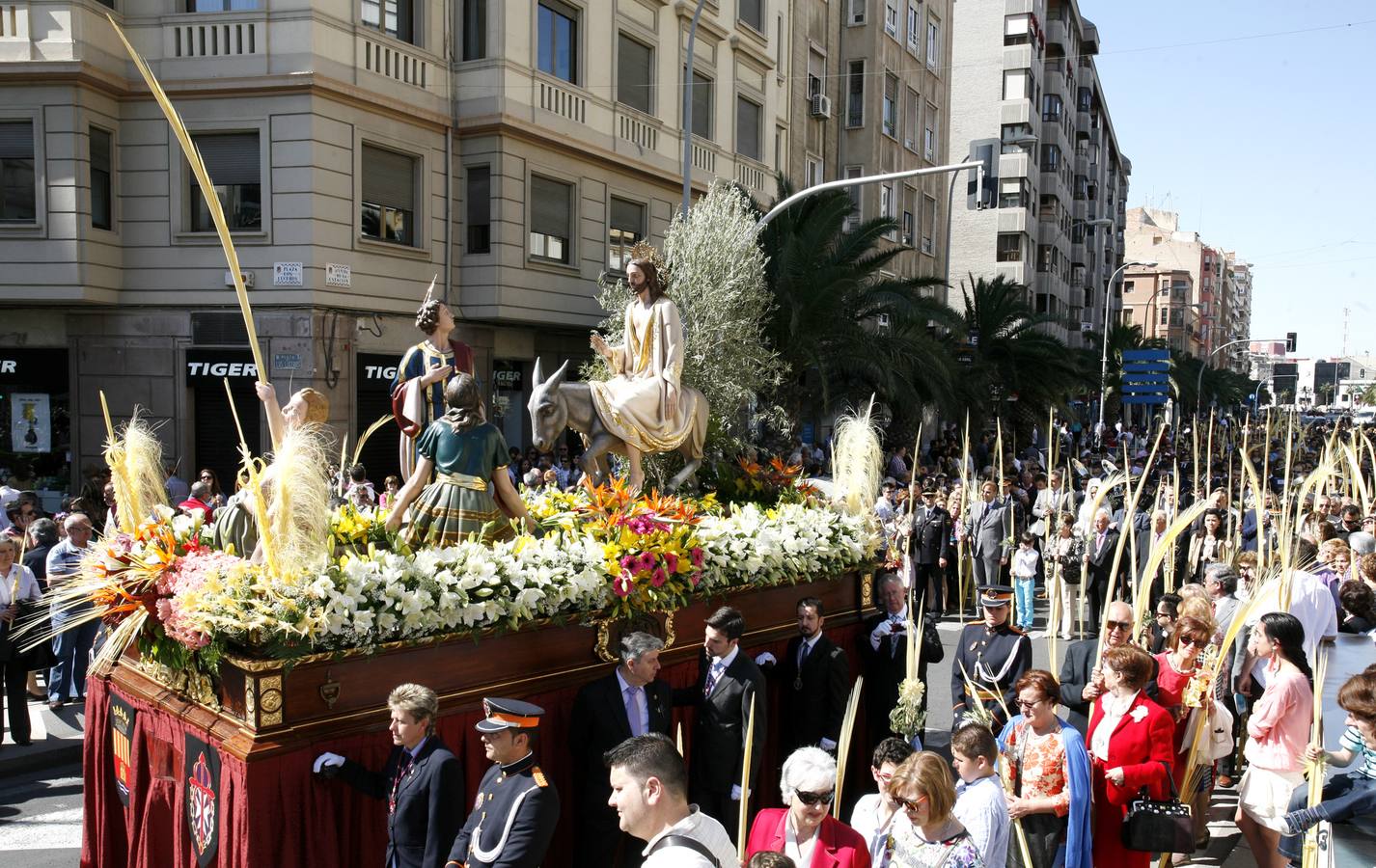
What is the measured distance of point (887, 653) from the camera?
24.8 feet

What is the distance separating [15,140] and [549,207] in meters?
8.70

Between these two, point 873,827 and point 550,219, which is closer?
point 873,827

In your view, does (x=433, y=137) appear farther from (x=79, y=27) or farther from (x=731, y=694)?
(x=731, y=694)

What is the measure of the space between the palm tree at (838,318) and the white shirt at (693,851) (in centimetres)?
1722

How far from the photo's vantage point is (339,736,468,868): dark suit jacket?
178 inches

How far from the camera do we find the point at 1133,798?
511cm

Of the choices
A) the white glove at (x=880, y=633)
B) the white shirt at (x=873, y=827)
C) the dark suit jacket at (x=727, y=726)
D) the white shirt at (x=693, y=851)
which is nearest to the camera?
the white shirt at (x=693, y=851)

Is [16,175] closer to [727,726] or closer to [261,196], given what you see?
[261,196]

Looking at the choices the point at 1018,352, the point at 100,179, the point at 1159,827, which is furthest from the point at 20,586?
the point at 1018,352

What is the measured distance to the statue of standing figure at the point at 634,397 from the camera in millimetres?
8586

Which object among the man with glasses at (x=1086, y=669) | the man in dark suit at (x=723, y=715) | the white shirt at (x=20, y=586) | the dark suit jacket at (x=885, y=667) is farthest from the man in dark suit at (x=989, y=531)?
the white shirt at (x=20, y=586)

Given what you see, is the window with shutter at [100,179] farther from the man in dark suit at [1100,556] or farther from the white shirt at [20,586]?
the man in dark suit at [1100,556]

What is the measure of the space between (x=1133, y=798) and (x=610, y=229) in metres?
18.6

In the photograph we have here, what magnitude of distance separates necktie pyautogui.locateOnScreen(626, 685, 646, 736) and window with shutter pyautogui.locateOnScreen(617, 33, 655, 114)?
58.8ft
